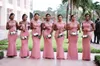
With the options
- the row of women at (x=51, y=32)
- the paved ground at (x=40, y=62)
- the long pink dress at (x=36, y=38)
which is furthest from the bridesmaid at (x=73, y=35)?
the long pink dress at (x=36, y=38)

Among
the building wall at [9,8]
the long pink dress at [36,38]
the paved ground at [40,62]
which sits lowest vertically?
the paved ground at [40,62]

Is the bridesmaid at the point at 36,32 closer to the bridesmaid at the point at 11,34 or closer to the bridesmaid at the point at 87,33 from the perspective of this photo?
the bridesmaid at the point at 11,34

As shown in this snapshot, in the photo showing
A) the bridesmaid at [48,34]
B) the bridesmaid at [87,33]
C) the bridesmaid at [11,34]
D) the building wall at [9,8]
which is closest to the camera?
the bridesmaid at [87,33]

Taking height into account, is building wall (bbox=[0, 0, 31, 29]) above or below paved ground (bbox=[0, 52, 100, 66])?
above

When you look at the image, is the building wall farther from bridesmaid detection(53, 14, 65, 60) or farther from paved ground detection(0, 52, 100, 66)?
paved ground detection(0, 52, 100, 66)

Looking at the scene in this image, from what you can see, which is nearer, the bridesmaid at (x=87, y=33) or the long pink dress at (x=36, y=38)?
the bridesmaid at (x=87, y=33)

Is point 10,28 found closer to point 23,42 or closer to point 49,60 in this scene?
point 23,42

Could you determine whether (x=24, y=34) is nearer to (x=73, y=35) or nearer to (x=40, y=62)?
(x=40, y=62)

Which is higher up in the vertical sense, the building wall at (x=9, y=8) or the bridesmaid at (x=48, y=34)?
the building wall at (x=9, y=8)

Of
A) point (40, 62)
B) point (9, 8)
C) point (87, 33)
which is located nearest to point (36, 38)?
point (40, 62)

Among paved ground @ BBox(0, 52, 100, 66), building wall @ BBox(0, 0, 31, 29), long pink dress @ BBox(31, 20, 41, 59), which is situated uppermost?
building wall @ BBox(0, 0, 31, 29)

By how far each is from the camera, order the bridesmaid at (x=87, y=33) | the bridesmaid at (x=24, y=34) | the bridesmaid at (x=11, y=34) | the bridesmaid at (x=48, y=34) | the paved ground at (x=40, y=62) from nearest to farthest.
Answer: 1. the paved ground at (x=40, y=62)
2. the bridesmaid at (x=87, y=33)
3. the bridesmaid at (x=48, y=34)
4. the bridesmaid at (x=24, y=34)
5. the bridesmaid at (x=11, y=34)

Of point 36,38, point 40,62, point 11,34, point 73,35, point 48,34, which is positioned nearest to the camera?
point 40,62

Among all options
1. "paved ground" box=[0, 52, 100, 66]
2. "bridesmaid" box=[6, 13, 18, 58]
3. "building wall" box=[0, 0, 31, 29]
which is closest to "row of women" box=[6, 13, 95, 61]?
"bridesmaid" box=[6, 13, 18, 58]
